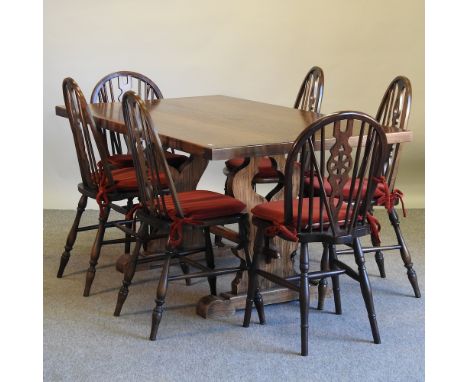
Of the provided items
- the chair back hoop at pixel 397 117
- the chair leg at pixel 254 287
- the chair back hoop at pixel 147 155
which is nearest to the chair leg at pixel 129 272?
the chair back hoop at pixel 147 155

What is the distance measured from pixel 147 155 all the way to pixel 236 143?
0.35m

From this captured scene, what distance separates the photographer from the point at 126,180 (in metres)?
3.86

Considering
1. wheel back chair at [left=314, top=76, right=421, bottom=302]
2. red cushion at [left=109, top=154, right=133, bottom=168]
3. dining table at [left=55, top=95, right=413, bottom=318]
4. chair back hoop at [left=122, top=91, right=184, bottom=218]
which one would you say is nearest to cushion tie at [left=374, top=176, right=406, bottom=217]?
wheel back chair at [left=314, top=76, right=421, bottom=302]

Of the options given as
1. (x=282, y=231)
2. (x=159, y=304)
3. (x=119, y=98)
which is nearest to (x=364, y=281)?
(x=282, y=231)

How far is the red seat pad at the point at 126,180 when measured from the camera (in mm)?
3805

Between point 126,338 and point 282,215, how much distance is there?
0.77m

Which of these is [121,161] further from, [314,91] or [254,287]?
[254,287]

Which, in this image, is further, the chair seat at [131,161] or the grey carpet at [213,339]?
the chair seat at [131,161]

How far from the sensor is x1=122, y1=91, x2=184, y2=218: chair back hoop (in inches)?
122

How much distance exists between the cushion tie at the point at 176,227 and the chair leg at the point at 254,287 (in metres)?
0.23

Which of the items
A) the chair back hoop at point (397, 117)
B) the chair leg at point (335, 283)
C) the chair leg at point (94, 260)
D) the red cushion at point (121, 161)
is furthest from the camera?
the red cushion at point (121, 161)

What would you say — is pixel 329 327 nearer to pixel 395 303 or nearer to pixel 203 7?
pixel 395 303

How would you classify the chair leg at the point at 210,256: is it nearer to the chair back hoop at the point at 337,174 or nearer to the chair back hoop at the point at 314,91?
the chair back hoop at the point at 337,174

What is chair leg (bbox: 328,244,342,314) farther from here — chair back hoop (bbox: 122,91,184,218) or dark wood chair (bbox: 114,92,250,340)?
chair back hoop (bbox: 122,91,184,218)
